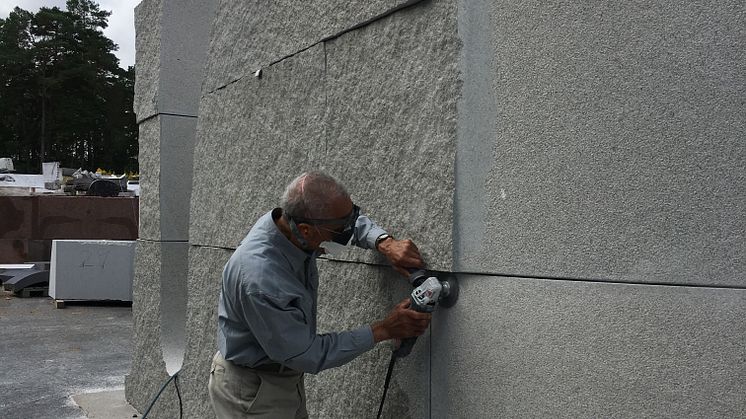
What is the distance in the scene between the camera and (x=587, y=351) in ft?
7.25

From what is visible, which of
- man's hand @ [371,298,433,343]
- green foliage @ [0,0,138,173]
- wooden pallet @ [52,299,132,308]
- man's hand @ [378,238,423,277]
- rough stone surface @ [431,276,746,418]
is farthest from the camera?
green foliage @ [0,0,138,173]

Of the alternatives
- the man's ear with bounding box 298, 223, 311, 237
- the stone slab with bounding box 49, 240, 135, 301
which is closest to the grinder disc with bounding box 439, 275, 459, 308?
the man's ear with bounding box 298, 223, 311, 237

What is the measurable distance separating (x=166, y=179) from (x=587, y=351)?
4.78m

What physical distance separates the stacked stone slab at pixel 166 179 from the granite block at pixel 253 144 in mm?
1041

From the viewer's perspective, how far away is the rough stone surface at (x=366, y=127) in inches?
112

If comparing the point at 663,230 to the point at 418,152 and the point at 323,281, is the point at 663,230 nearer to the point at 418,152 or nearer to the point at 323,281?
the point at 418,152

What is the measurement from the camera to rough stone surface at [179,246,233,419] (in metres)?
4.70

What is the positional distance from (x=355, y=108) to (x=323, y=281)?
0.92m

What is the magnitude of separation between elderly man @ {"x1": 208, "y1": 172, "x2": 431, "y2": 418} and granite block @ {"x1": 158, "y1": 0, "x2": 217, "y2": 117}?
3620mm

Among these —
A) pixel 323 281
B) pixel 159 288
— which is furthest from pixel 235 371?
pixel 159 288

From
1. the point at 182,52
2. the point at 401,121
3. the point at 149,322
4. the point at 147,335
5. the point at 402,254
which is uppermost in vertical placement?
the point at 182,52

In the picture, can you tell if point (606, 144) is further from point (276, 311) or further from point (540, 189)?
point (276, 311)

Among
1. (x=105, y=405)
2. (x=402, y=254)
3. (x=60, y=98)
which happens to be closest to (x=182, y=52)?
(x=105, y=405)

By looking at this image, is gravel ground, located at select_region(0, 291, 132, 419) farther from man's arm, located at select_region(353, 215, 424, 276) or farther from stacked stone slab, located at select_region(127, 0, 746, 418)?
man's arm, located at select_region(353, 215, 424, 276)
